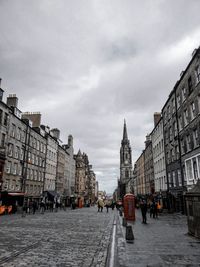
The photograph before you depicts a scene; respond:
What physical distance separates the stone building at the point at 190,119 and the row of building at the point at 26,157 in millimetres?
24516

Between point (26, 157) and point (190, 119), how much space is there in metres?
30.1

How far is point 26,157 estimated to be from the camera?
4447cm

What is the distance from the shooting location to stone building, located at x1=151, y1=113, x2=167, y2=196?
43184mm

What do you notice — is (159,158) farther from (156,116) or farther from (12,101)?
(12,101)

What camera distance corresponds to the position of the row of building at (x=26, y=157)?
36125 millimetres

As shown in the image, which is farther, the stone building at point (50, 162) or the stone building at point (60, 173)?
the stone building at point (60, 173)

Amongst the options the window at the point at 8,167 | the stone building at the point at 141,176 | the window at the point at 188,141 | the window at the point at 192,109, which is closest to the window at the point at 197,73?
the window at the point at 192,109

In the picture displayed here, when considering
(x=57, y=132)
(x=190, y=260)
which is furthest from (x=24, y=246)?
(x=57, y=132)

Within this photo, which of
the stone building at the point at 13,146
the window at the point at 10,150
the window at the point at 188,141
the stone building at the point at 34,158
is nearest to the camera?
the window at the point at 188,141

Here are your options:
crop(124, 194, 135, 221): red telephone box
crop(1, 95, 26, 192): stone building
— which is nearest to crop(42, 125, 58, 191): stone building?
crop(1, 95, 26, 192): stone building

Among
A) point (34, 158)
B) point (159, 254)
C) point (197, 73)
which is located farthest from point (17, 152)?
point (159, 254)

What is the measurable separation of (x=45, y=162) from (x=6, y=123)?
66.9 ft

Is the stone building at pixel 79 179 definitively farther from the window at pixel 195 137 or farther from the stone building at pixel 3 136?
the window at pixel 195 137

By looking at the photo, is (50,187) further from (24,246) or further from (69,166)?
(24,246)
